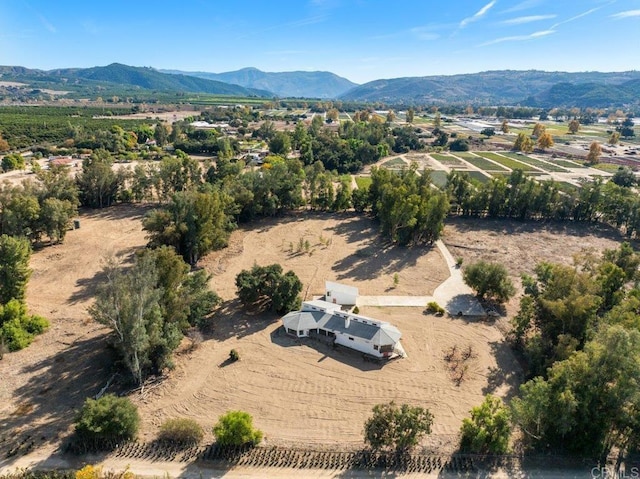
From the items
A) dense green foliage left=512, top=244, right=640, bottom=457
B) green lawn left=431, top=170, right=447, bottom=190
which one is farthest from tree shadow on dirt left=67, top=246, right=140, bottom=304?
green lawn left=431, top=170, right=447, bottom=190

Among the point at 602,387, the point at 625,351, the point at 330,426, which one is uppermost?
the point at 625,351

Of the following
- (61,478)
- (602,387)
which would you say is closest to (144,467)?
(61,478)

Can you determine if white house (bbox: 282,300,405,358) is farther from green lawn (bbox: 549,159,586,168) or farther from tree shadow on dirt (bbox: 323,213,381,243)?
green lawn (bbox: 549,159,586,168)

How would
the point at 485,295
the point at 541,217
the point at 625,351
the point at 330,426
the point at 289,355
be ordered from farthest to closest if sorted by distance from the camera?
the point at 541,217, the point at 485,295, the point at 289,355, the point at 330,426, the point at 625,351

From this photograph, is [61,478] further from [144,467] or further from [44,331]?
[44,331]

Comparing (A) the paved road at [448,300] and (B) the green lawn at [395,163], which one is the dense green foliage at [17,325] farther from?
(B) the green lawn at [395,163]

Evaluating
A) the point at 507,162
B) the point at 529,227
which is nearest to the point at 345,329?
the point at 529,227
